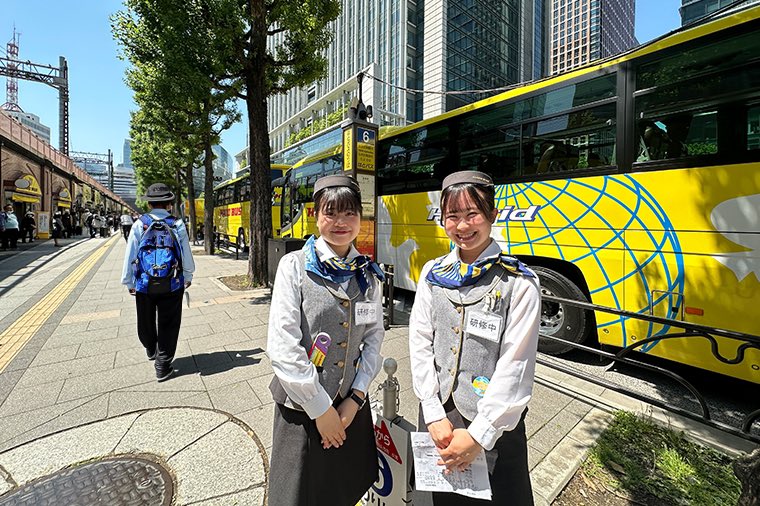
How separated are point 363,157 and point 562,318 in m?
3.92

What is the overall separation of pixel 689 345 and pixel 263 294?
7.19 meters

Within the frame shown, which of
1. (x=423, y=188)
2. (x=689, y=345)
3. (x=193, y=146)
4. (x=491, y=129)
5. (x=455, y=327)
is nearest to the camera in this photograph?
(x=455, y=327)

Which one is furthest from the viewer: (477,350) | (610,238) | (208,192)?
(208,192)

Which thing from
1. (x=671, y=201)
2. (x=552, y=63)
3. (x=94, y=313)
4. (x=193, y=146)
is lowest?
(x=94, y=313)

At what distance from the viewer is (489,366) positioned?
1.37 meters

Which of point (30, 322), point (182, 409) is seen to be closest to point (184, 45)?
point (30, 322)

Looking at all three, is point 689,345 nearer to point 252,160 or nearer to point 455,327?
point 455,327

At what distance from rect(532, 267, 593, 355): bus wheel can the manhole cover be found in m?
4.11

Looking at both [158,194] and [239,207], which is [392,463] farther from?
[239,207]

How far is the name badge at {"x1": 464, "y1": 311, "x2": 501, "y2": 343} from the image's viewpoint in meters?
1.34

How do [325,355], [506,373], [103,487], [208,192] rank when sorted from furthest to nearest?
[208,192]
[103,487]
[325,355]
[506,373]

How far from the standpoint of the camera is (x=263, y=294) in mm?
7812

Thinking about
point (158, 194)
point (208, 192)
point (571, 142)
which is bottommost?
point (158, 194)

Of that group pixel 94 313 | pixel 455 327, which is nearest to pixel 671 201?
Answer: pixel 455 327
